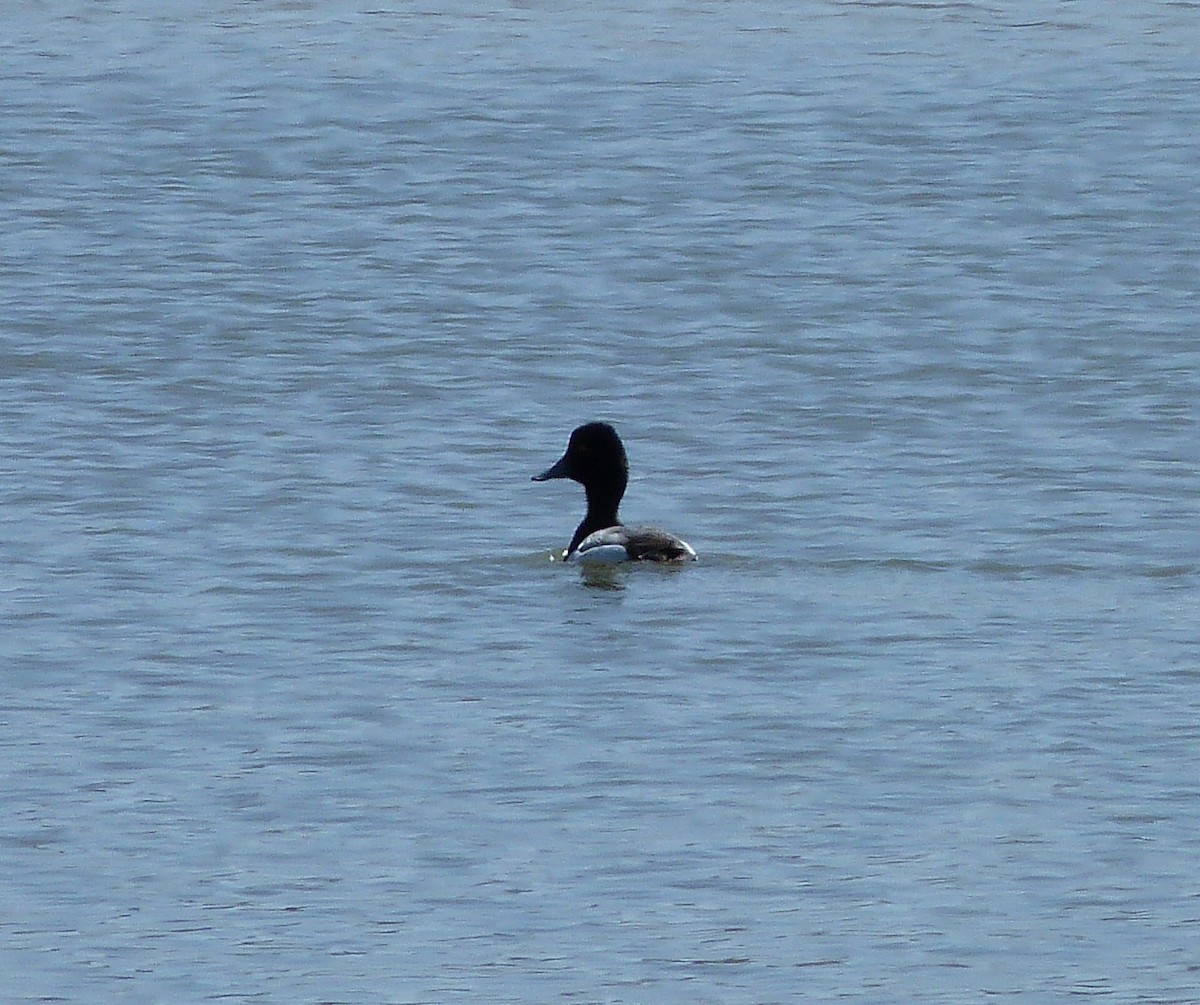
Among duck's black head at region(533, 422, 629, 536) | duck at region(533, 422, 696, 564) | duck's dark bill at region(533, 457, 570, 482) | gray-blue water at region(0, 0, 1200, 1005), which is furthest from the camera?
duck's dark bill at region(533, 457, 570, 482)

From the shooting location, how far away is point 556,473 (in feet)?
53.5

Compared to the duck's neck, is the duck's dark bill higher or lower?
higher

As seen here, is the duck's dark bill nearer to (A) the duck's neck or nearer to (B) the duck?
(B) the duck

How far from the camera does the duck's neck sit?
1603 centimetres

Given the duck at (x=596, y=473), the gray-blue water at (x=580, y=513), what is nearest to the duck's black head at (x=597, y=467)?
the duck at (x=596, y=473)

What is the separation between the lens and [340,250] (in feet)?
79.0

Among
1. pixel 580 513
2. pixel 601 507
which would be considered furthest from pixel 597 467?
pixel 580 513

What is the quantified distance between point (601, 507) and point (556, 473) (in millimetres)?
335

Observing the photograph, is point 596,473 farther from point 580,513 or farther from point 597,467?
point 580,513

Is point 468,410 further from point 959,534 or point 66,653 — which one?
point 66,653

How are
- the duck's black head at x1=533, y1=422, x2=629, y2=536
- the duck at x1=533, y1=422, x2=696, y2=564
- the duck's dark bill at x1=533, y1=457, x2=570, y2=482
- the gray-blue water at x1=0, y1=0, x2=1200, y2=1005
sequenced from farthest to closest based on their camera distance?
the duck's dark bill at x1=533, y1=457, x2=570, y2=482 → the duck's black head at x1=533, y1=422, x2=629, y2=536 → the duck at x1=533, y1=422, x2=696, y2=564 → the gray-blue water at x1=0, y1=0, x2=1200, y2=1005

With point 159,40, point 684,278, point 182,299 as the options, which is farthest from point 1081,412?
point 159,40

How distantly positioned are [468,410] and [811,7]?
17.3 meters

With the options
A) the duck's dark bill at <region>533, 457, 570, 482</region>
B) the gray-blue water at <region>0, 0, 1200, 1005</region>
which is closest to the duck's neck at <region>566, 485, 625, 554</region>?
the duck's dark bill at <region>533, 457, 570, 482</region>
